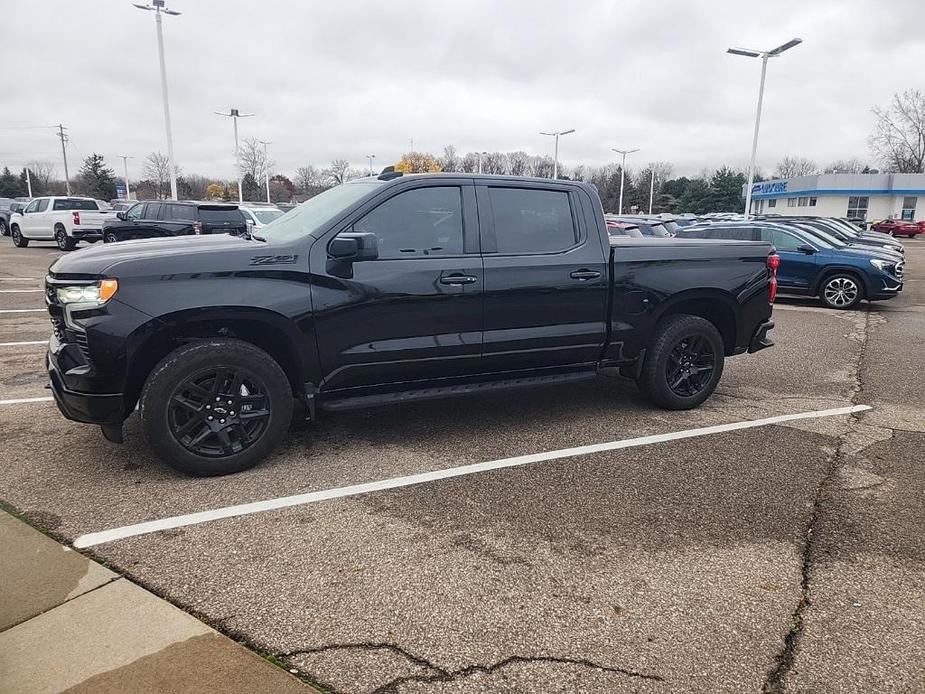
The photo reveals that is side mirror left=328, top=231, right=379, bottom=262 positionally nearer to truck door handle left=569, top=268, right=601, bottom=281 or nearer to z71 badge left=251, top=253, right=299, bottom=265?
z71 badge left=251, top=253, right=299, bottom=265

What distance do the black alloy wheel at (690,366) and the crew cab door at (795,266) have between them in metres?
8.45

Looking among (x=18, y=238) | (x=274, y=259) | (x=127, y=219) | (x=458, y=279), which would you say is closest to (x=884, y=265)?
(x=458, y=279)

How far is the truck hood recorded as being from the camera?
388 cm

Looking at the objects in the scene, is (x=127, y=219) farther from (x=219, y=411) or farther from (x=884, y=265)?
(x=884, y=265)

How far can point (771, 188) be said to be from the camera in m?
73.9

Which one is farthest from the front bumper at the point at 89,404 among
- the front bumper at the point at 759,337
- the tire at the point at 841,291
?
the tire at the point at 841,291

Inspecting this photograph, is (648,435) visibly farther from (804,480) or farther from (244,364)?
(244,364)

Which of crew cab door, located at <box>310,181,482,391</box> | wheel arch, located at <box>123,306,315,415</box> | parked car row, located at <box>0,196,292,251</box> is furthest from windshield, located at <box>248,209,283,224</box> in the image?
wheel arch, located at <box>123,306,315,415</box>

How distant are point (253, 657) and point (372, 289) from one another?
7.90ft

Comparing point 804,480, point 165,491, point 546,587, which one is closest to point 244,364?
point 165,491

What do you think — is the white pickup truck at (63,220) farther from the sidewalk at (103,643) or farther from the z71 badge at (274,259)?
the sidewalk at (103,643)

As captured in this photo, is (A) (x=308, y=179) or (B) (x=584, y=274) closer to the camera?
(B) (x=584, y=274)

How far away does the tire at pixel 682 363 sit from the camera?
18.2ft

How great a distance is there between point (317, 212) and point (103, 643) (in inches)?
119
